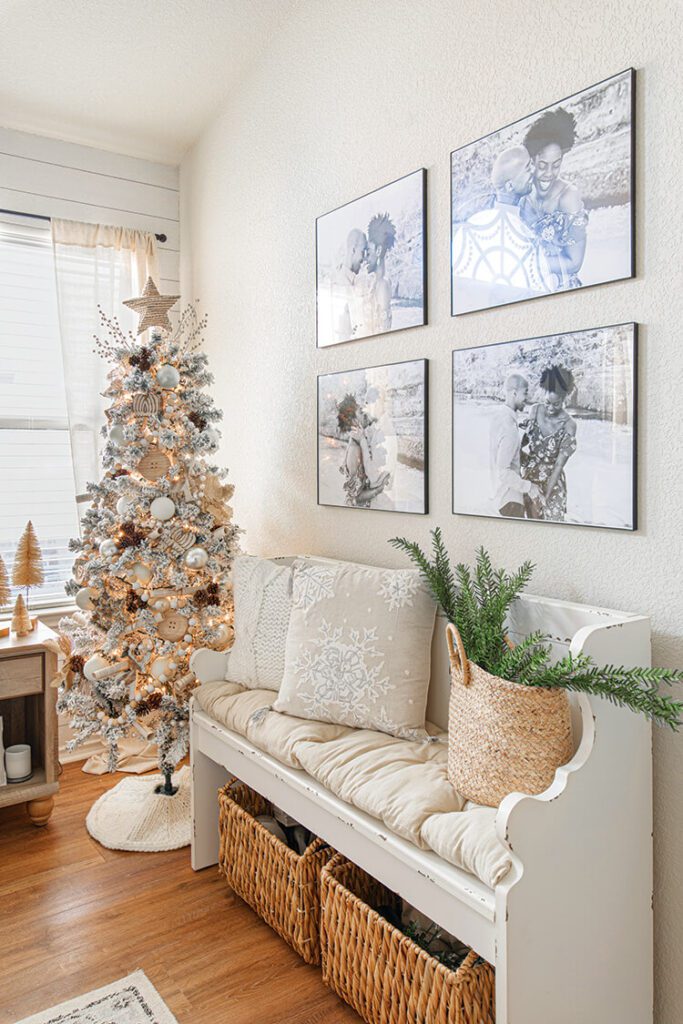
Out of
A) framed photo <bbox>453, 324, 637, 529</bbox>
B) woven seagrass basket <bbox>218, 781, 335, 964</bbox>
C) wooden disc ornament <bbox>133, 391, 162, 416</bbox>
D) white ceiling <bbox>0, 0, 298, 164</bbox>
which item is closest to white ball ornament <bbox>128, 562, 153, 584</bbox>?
wooden disc ornament <bbox>133, 391, 162, 416</bbox>

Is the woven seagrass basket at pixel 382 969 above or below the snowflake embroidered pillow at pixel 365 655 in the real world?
below

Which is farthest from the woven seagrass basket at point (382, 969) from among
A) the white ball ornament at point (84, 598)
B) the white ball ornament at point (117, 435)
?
the white ball ornament at point (117, 435)

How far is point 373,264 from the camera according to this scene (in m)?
2.29


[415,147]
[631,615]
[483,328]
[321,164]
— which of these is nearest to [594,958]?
[631,615]

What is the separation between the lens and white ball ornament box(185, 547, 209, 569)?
2.54 metres

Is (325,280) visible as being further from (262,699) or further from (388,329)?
(262,699)

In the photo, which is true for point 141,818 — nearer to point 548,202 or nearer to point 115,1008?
point 115,1008

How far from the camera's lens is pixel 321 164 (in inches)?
101

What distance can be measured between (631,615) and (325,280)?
5.26 feet

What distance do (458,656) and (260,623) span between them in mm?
923

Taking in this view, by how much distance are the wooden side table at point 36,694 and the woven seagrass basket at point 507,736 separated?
1.79 metres

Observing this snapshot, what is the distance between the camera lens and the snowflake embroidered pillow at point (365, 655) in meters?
1.88

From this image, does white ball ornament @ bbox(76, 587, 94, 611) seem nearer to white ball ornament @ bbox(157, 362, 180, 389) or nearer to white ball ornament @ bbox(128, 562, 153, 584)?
white ball ornament @ bbox(128, 562, 153, 584)

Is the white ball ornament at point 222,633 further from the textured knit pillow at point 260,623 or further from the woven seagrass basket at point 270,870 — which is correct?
the woven seagrass basket at point 270,870
